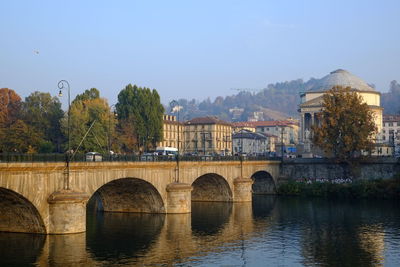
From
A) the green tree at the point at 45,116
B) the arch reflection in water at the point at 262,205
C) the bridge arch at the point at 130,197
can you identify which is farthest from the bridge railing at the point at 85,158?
the green tree at the point at 45,116

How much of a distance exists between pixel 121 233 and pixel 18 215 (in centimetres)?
969

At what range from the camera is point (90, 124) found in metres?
105

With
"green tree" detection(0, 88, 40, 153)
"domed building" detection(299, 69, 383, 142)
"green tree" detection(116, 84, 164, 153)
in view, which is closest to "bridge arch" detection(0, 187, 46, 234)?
"green tree" detection(0, 88, 40, 153)

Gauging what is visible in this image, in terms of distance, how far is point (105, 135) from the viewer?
104500 millimetres

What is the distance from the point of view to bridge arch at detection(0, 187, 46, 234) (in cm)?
4288

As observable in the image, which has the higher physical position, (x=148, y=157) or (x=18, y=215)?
(x=148, y=157)

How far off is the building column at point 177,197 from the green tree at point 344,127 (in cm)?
3779

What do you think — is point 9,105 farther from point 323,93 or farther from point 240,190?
point 323,93

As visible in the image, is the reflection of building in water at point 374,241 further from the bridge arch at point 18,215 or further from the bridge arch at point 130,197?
the bridge arch at point 18,215

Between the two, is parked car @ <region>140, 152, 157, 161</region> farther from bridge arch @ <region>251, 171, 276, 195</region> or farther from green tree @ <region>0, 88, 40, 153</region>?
green tree @ <region>0, 88, 40, 153</region>

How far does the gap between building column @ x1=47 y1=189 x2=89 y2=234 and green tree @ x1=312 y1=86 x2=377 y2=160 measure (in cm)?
5682

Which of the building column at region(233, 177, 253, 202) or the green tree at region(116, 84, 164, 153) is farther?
the green tree at region(116, 84, 164, 153)

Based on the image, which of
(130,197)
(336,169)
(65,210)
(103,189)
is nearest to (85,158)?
(65,210)

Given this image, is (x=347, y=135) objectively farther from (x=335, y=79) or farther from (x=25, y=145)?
(x=335, y=79)
